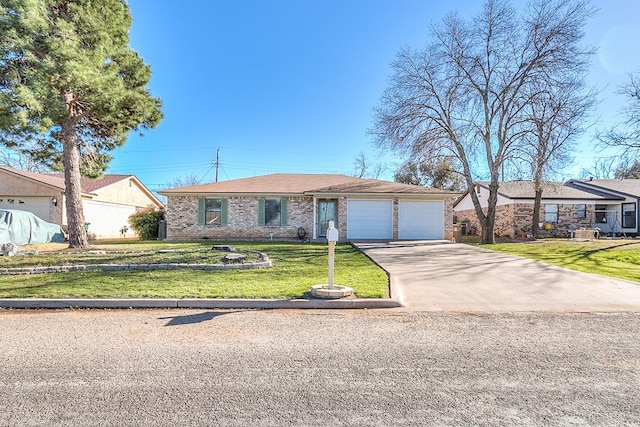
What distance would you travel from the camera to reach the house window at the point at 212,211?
17797 millimetres

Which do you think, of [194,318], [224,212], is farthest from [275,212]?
[194,318]

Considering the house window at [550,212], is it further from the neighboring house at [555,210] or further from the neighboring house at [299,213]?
the neighboring house at [299,213]

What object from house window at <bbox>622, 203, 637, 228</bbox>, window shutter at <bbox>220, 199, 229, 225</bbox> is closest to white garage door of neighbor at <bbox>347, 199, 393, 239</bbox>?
window shutter at <bbox>220, 199, 229, 225</bbox>

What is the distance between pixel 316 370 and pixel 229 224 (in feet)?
49.8

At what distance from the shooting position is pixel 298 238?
1761cm

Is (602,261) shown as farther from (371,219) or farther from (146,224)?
(146,224)

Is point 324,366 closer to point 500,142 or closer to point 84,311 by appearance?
point 84,311

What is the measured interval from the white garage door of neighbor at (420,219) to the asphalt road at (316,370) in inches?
505

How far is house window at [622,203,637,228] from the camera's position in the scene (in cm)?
2491

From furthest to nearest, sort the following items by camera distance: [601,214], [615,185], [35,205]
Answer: [615,185] < [601,214] < [35,205]

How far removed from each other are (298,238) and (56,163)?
10978 millimetres

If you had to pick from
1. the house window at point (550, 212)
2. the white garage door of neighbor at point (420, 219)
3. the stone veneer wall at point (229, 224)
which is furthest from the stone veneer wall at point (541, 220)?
the stone veneer wall at point (229, 224)

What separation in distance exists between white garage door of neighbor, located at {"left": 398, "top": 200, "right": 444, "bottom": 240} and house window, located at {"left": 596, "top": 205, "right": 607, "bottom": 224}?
15707mm

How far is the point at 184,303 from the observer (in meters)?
5.43
